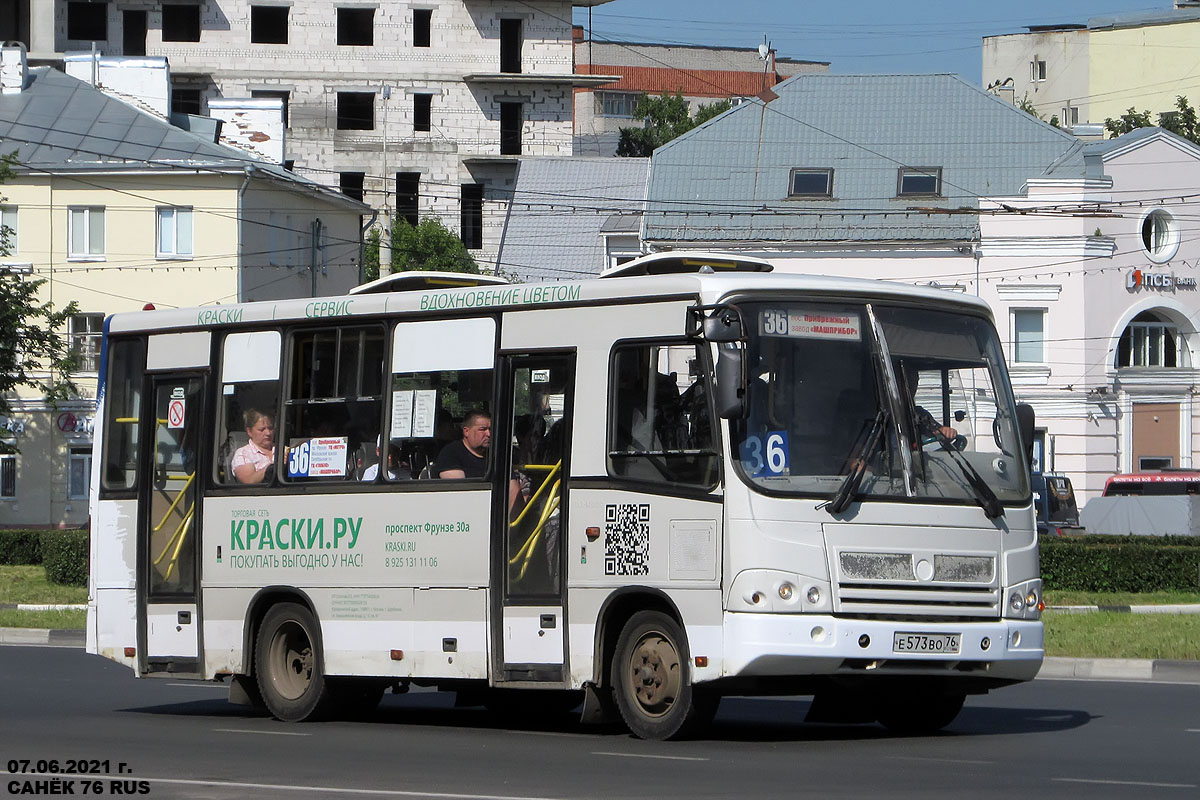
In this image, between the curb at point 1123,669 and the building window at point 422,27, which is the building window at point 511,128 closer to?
the building window at point 422,27

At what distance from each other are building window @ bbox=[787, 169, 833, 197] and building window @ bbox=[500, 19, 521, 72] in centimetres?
4140

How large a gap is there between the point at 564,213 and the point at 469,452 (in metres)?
64.9

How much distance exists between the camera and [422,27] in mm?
94875

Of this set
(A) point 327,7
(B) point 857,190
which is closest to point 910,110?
(B) point 857,190

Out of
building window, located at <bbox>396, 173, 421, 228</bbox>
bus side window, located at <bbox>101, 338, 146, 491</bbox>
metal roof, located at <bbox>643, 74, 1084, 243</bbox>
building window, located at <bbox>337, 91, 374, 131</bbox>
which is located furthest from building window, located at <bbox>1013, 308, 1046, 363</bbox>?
building window, located at <bbox>337, 91, 374, 131</bbox>

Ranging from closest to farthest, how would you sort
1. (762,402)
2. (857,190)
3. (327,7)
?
1. (762,402)
2. (857,190)
3. (327,7)

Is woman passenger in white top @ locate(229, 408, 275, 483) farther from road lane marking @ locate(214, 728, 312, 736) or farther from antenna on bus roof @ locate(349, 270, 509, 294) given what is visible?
road lane marking @ locate(214, 728, 312, 736)

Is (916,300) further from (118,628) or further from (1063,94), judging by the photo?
(1063,94)

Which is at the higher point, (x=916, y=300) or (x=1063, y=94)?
(x=1063, y=94)

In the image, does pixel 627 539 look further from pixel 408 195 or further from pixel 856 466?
pixel 408 195

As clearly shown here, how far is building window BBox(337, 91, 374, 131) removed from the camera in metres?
93.7

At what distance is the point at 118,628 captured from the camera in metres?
15.9

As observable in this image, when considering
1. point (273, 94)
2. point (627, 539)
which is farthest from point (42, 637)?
point (273, 94)

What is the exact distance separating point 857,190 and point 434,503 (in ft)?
142
